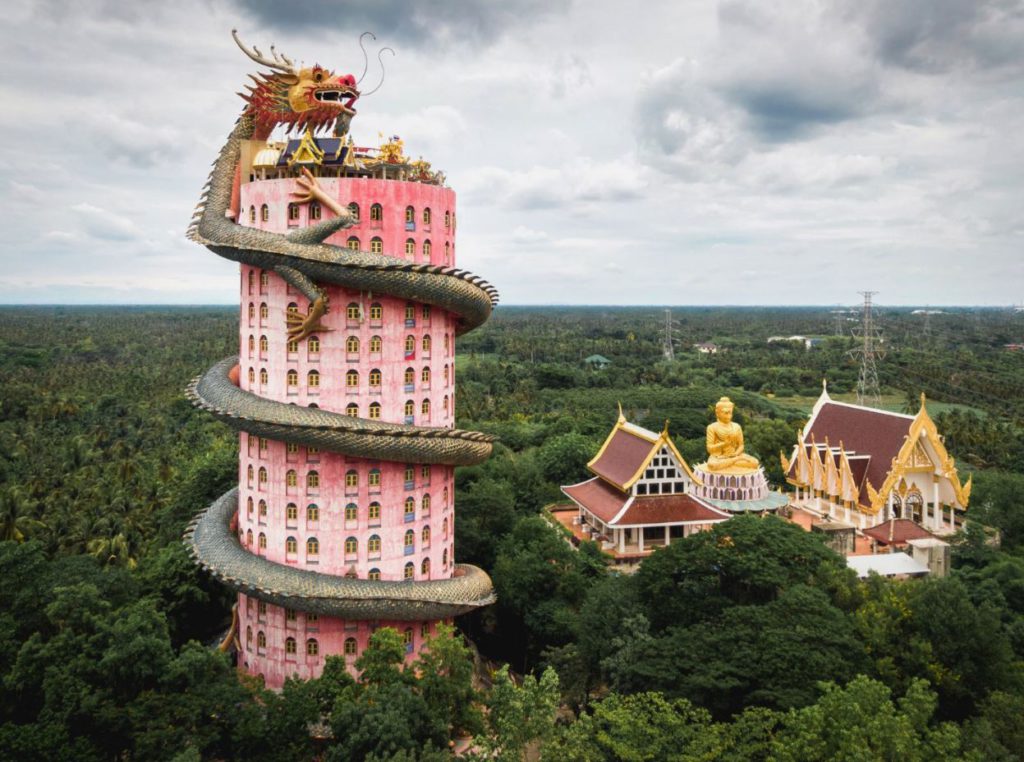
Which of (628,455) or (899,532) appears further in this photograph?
(628,455)

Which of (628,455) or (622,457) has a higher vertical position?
(628,455)

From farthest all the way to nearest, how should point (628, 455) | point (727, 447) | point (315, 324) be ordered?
point (727, 447)
point (628, 455)
point (315, 324)

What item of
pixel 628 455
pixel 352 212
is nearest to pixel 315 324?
pixel 352 212

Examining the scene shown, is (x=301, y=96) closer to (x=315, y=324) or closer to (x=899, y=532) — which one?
(x=315, y=324)

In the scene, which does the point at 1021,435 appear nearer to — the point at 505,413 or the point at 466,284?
the point at 505,413

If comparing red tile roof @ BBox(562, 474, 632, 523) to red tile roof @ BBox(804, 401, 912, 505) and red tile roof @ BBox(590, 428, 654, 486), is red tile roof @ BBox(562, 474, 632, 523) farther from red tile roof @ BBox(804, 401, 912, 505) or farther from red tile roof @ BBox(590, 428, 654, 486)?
red tile roof @ BBox(804, 401, 912, 505)

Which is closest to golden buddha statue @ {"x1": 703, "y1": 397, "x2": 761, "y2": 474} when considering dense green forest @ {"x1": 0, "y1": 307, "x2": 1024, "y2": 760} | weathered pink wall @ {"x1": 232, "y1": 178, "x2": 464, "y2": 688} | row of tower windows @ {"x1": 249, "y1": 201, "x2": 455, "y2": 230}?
dense green forest @ {"x1": 0, "y1": 307, "x2": 1024, "y2": 760}
